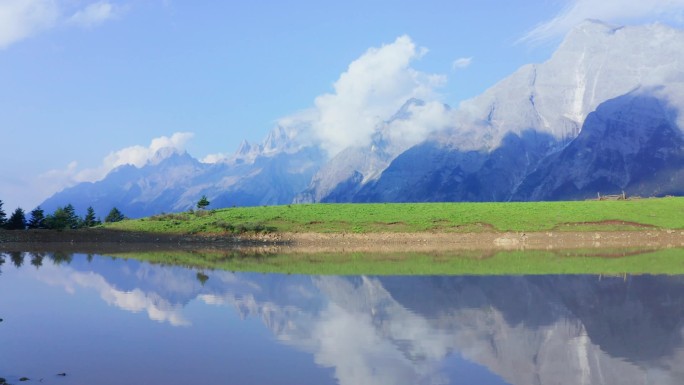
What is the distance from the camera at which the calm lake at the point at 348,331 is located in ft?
55.0

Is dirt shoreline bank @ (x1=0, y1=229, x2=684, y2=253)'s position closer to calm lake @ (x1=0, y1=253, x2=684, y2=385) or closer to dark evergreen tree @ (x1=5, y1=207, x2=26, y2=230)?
dark evergreen tree @ (x1=5, y1=207, x2=26, y2=230)

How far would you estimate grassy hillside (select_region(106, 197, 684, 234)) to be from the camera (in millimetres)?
83875

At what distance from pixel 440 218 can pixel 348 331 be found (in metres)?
66.8

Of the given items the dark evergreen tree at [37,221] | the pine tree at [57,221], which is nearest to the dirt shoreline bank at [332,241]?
the pine tree at [57,221]

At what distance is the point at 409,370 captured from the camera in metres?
17.1

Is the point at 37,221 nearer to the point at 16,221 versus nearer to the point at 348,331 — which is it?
the point at 16,221

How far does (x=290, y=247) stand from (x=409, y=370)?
62.8 m

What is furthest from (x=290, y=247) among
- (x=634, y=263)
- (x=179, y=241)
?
(x=634, y=263)

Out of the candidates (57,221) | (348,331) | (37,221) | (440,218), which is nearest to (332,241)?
(440,218)

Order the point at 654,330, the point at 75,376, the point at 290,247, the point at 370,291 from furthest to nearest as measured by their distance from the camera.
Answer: the point at 290,247 → the point at 370,291 → the point at 654,330 → the point at 75,376

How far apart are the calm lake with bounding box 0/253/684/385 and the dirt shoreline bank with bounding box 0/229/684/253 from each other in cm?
3785

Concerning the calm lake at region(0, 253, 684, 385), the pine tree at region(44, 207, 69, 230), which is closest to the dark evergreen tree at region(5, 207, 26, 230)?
the pine tree at region(44, 207, 69, 230)

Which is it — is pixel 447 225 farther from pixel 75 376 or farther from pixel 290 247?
pixel 75 376

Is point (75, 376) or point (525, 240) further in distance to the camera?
point (525, 240)
